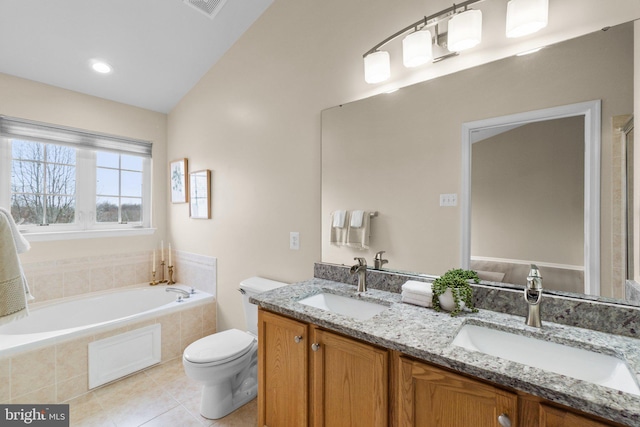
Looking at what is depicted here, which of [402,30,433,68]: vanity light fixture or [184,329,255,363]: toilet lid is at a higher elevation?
[402,30,433,68]: vanity light fixture

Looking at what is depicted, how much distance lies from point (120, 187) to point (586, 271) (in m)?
3.74

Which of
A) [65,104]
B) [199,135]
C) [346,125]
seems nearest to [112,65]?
[65,104]

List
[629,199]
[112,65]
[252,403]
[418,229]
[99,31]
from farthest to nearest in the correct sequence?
1. [112,65]
2. [99,31]
3. [252,403]
4. [418,229]
5. [629,199]

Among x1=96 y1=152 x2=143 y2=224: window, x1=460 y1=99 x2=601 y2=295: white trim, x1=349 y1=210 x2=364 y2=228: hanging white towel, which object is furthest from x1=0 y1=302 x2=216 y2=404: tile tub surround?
x1=460 y1=99 x2=601 y2=295: white trim

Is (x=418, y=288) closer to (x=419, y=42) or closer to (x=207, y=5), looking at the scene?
(x=419, y=42)

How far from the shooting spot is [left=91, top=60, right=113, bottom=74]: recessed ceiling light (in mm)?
2408

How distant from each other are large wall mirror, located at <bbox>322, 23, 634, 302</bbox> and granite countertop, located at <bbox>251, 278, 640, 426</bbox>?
245 millimetres

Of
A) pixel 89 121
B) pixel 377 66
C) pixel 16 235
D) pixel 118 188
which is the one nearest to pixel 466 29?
pixel 377 66

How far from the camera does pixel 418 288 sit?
134 cm

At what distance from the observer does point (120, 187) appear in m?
3.04

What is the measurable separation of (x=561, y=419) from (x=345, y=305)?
0.96 meters

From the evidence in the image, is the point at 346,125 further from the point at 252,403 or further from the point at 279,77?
the point at 252,403

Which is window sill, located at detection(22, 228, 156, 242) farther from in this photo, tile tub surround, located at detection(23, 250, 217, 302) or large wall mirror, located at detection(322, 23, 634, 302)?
large wall mirror, located at detection(322, 23, 634, 302)

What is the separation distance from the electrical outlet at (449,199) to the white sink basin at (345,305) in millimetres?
592
